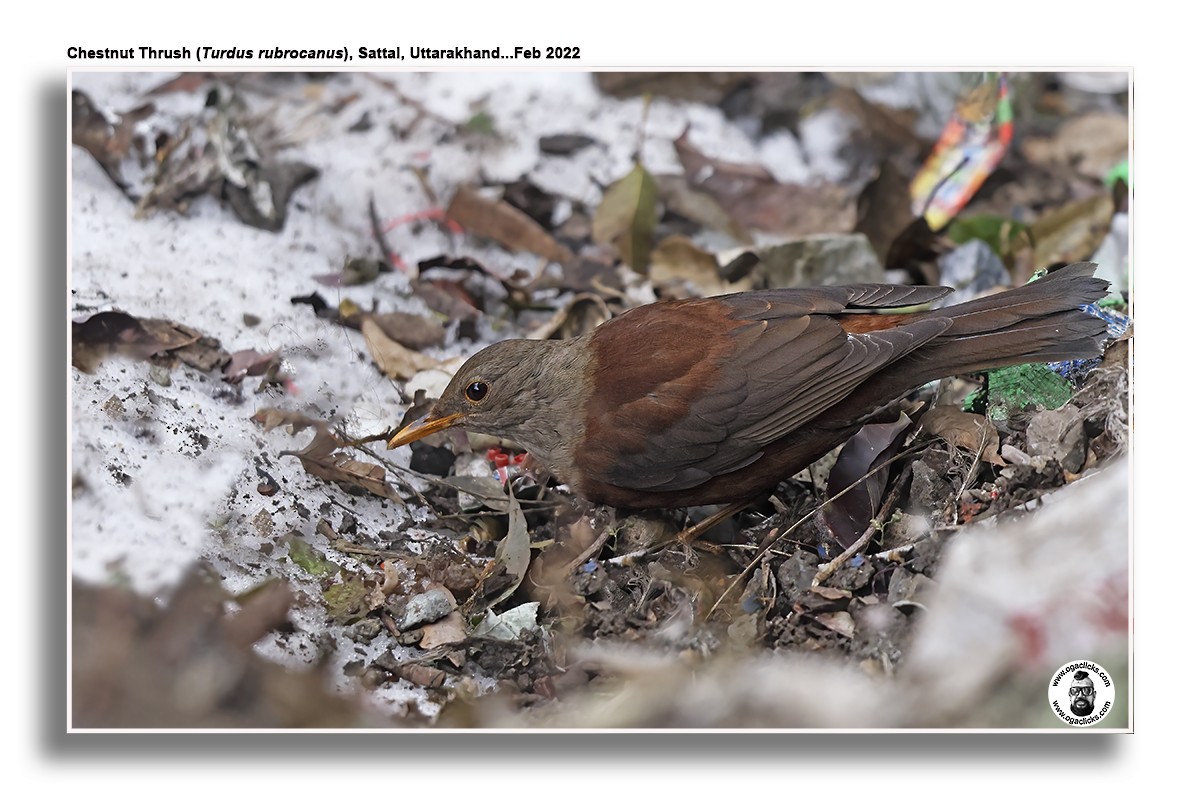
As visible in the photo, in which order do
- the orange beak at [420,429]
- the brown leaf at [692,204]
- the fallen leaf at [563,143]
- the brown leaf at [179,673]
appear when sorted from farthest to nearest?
the fallen leaf at [563,143] → the brown leaf at [692,204] → the orange beak at [420,429] → the brown leaf at [179,673]

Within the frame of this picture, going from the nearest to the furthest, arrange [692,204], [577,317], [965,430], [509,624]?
[509,624] → [965,430] → [577,317] → [692,204]

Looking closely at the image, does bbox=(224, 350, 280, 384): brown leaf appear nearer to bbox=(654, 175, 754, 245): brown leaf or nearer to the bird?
the bird

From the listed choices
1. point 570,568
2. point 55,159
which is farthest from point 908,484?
point 55,159

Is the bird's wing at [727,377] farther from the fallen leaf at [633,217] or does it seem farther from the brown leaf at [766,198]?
the brown leaf at [766,198]

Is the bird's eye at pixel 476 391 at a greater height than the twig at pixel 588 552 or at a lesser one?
greater

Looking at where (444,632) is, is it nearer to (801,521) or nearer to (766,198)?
(801,521)

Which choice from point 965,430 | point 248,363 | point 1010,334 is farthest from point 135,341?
point 1010,334

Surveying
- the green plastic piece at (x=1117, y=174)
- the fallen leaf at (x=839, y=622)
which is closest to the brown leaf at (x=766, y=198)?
the green plastic piece at (x=1117, y=174)
